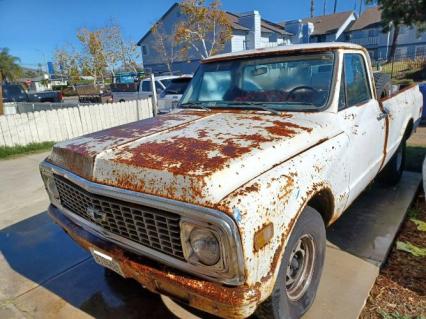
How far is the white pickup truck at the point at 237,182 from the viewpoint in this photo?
5.31 feet

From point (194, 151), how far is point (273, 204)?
0.57m

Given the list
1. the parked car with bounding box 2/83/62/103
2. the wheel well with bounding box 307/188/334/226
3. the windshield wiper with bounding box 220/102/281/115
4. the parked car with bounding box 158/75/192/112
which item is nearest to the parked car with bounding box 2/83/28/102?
the parked car with bounding box 2/83/62/103

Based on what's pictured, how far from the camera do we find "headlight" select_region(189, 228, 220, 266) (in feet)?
5.25

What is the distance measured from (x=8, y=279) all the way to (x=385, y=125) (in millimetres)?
3983

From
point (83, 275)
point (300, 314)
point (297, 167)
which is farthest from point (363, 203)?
point (83, 275)

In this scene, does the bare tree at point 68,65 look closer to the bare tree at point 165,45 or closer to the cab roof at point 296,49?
the bare tree at point 165,45

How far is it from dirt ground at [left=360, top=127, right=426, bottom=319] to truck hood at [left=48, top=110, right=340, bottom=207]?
130 cm

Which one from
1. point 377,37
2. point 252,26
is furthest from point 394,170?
point 377,37

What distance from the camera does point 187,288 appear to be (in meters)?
1.69

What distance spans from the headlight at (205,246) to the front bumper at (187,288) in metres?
0.13

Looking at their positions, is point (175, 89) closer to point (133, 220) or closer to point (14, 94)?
point (133, 220)

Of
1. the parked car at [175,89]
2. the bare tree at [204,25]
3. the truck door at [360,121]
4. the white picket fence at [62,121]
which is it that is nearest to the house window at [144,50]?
the bare tree at [204,25]

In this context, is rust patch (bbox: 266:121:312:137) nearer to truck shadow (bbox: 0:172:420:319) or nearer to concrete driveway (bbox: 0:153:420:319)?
concrete driveway (bbox: 0:153:420:319)

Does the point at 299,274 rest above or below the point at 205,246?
below
